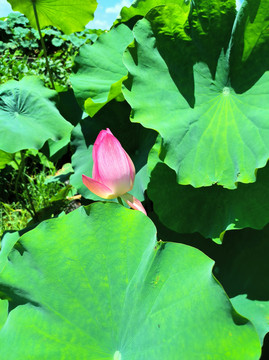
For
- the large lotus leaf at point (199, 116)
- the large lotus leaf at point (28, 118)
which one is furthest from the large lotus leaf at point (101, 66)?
the large lotus leaf at point (199, 116)

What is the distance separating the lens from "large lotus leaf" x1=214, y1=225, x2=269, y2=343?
100cm

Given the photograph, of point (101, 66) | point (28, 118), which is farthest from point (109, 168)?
point (28, 118)

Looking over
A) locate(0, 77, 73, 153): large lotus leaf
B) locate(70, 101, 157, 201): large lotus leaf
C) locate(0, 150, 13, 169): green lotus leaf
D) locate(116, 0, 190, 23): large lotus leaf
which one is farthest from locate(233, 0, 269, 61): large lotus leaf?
locate(0, 150, 13, 169): green lotus leaf

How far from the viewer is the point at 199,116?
1.10 metres

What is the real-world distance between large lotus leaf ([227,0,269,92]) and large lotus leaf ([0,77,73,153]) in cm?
73

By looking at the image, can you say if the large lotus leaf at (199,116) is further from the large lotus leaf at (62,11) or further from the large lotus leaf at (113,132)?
the large lotus leaf at (62,11)

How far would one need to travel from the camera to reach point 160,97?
111 centimetres

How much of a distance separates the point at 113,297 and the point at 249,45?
0.74 m

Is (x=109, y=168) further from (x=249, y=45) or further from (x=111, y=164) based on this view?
(x=249, y=45)

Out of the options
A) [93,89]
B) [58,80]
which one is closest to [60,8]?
[93,89]

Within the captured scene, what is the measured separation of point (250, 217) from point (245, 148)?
0.60 feet

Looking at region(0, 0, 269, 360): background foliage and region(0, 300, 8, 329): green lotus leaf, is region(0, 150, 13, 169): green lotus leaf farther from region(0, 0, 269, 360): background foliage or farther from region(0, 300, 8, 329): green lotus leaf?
region(0, 300, 8, 329): green lotus leaf

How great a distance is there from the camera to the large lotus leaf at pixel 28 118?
58.3 inches

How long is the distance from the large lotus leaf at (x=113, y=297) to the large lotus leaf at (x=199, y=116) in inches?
9.9
